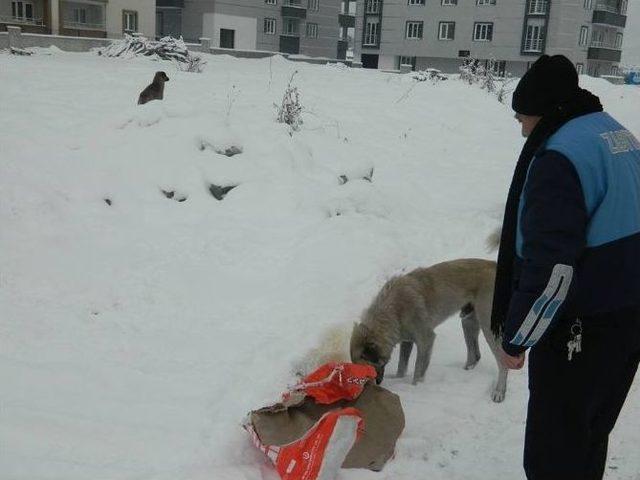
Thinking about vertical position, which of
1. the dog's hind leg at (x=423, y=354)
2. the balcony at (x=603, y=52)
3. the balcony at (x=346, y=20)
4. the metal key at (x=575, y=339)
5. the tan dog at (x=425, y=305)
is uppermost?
the balcony at (x=346, y=20)

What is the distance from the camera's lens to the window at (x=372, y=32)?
2069 inches

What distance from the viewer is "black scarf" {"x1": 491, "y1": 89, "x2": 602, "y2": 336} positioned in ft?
8.43

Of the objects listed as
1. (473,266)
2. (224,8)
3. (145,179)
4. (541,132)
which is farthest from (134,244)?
(224,8)

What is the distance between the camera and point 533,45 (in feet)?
148

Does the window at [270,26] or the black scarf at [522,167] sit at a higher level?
the window at [270,26]

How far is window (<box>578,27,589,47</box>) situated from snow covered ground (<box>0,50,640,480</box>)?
3932cm

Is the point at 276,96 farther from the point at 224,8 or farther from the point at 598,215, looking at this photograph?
the point at 224,8

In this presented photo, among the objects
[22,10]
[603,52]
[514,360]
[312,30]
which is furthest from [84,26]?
[514,360]

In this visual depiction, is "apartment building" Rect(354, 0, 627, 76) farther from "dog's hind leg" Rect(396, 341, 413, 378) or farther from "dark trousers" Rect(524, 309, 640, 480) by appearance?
"dark trousers" Rect(524, 309, 640, 480)

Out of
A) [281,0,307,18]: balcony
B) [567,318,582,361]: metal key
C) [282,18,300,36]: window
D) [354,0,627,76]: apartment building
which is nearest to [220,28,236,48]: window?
[282,18,300,36]: window

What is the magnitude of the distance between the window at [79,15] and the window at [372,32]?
74.1ft

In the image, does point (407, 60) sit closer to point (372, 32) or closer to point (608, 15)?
A: point (372, 32)

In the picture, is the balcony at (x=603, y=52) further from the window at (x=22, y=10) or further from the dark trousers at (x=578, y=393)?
the dark trousers at (x=578, y=393)

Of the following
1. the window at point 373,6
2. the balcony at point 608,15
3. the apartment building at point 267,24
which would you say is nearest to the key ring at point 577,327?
the apartment building at point 267,24
